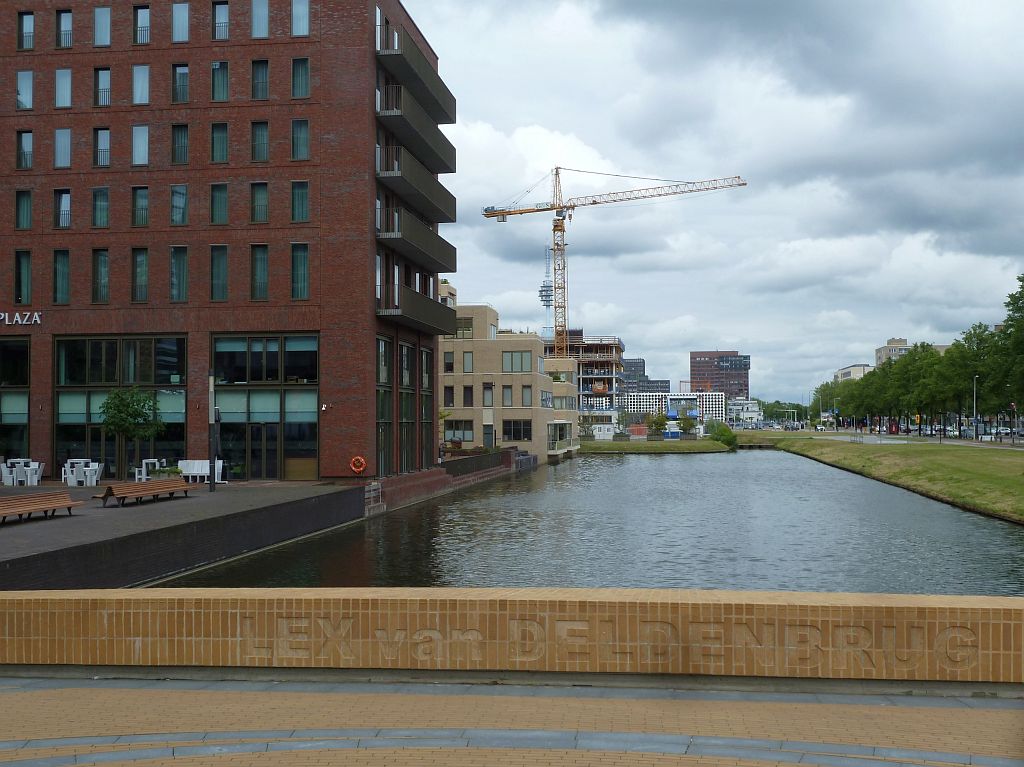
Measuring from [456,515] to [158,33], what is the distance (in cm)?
2557

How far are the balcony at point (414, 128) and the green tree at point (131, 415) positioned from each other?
16551mm

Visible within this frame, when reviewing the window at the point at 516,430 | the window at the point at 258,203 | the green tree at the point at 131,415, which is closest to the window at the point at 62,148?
the window at the point at 258,203

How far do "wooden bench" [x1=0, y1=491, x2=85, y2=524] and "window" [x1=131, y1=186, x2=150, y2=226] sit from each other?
62.1ft

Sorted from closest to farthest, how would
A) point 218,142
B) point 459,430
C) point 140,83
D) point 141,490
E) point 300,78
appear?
point 141,490 → point 300,78 → point 218,142 → point 140,83 → point 459,430

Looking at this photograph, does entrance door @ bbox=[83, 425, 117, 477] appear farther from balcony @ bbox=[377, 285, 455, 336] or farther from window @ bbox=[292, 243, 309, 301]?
balcony @ bbox=[377, 285, 455, 336]

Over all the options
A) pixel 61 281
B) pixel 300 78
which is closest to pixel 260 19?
pixel 300 78

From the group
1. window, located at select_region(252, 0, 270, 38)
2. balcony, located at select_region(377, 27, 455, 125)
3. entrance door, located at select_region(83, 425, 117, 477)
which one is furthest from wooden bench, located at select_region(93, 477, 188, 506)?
balcony, located at select_region(377, 27, 455, 125)

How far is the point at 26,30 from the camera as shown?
1652 inches

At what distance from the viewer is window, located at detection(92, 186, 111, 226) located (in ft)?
134

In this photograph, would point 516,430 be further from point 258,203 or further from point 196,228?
point 196,228

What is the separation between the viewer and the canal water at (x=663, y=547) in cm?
2314

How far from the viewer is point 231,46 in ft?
133

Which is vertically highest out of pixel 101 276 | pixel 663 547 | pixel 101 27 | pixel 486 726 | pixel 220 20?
pixel 220 20

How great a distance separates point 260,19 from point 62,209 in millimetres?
12471
